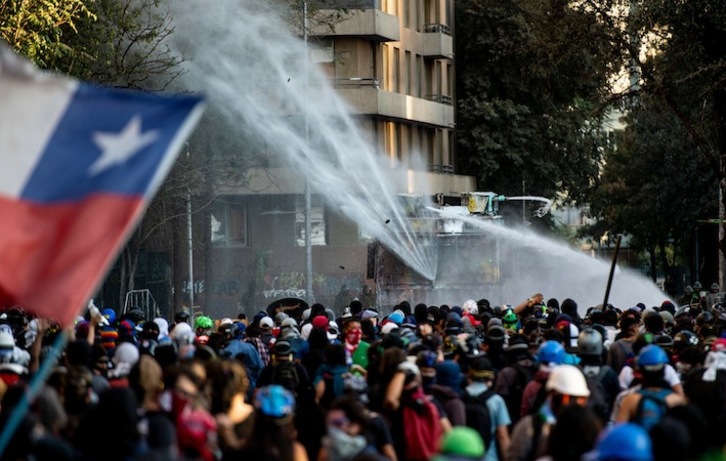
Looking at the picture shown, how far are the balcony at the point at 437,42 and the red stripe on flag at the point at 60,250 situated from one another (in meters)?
50.7

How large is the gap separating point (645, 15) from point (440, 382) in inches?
817

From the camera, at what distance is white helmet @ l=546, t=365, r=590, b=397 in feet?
33.5

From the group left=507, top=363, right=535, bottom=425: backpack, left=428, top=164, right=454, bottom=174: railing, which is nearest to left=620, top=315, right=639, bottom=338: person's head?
left=507, top=363, right=535, bottom=425: backpack

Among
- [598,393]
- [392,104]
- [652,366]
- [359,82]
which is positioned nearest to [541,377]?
[598,393]

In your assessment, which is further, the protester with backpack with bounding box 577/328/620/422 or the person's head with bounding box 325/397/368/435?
the protester with backpack with bounding box 577/328/620/422

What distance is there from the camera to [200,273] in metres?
51.8

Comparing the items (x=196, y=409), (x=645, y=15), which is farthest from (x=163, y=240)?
(x=196, y=409)

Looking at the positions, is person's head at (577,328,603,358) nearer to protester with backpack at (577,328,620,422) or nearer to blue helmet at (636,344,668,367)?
protester with backpack at (577,328,620,422)

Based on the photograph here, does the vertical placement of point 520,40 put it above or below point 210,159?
above

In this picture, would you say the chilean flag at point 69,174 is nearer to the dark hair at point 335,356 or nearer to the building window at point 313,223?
the dark hair at point 335,356

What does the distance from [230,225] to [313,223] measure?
306cm

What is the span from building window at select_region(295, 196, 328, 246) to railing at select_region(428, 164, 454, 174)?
214 inches

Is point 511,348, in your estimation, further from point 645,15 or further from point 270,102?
point 270,102

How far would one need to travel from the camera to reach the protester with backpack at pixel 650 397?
33.8 ft
